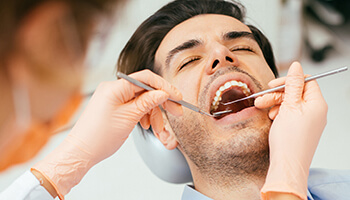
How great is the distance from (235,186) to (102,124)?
58 centimetres

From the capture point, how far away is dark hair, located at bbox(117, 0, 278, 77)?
1.64 m

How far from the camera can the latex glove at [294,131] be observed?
1144 mm

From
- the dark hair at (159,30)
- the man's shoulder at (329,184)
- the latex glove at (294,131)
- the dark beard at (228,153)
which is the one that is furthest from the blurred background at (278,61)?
the latex glove at (294,131)

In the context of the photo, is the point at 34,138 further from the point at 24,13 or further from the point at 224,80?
the point at 224,80

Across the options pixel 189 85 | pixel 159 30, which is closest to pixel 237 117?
pixel 189 85

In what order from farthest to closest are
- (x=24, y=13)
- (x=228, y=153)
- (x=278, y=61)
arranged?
(x=278, y=61), (x=228, y=153), (x=24, y=13)

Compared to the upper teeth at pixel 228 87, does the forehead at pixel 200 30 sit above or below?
above

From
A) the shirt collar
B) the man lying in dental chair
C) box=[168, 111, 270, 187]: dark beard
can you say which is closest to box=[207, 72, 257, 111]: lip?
the man lying in dental chair

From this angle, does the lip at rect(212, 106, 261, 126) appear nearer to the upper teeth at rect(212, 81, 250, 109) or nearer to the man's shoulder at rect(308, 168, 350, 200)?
the upper teeth at rect(212, 81, 250, 109)

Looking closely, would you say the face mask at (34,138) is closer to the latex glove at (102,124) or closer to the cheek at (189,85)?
the latex glove at (102,124)

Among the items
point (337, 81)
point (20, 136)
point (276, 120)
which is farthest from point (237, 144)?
point (337, 81)

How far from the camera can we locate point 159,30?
1.66 metres

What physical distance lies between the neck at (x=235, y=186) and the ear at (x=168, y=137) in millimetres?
207

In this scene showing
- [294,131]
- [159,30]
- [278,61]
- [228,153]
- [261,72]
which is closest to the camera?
→ [294,131]
